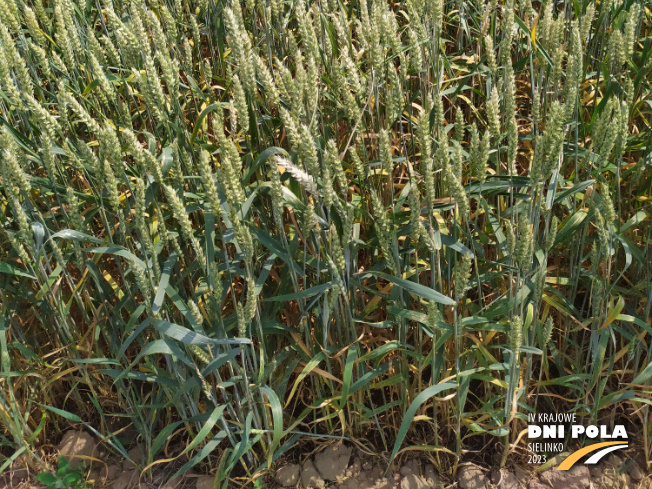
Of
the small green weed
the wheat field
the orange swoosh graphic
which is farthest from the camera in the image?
the small green weed

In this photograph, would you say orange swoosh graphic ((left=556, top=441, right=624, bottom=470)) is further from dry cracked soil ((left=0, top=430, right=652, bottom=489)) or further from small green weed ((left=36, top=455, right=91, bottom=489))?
small green weed ((left=36, top=455, right=91, bottom=489))

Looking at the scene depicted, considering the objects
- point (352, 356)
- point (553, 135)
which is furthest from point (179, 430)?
point (553, 135)

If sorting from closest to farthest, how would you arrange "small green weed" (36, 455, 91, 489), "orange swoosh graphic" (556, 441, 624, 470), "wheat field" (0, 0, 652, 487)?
"wheat field" (0, 0, 652, 487) < "orange swoosh graphic" (556, 441, 624, 470) < "small green weed" (36, 455, 91, 489)

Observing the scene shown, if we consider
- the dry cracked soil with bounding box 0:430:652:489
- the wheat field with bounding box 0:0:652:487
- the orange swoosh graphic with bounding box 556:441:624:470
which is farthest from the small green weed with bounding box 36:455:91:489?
the orange swoosh graphic with bounding box 556:441:624:470

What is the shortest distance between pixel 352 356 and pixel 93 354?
35.3 inches

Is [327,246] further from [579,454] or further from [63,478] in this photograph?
[63,478]

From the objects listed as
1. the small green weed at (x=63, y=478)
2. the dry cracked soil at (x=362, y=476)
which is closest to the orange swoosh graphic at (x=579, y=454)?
the dry cracked soil at (x=362, y=476)

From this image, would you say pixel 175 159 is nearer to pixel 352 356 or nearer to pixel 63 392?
pixel 352 356

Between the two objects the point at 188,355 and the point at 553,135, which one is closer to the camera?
the point at 553,135

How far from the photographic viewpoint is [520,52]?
2.14m

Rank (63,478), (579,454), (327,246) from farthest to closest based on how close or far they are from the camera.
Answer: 1. (63,478)
2. (579,454)
3. (327,246)

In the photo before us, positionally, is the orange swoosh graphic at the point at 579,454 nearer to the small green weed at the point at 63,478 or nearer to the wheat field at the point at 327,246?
the wheat field at the point at 327,246

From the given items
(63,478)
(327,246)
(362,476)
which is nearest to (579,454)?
(362,476)

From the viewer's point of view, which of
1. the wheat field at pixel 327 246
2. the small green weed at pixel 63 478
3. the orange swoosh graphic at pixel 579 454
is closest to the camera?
the wheat field at pixel 327 246
